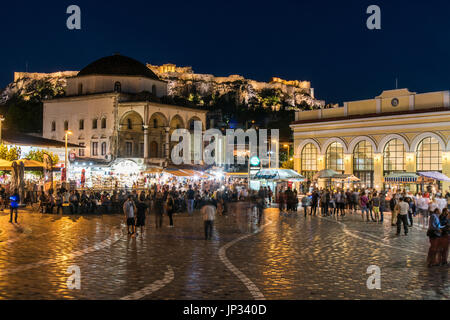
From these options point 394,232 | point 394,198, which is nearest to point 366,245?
point 394,232

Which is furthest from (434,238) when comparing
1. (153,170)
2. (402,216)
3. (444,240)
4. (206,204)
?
(153,170)

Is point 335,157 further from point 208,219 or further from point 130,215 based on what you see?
point 130,215

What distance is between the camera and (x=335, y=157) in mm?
44469

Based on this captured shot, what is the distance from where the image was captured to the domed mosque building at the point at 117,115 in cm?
5231

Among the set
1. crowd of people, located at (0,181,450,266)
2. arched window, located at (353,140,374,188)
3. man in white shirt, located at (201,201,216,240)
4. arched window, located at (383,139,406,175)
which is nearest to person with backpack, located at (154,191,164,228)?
crowd of people, located at (0,181,450,266)

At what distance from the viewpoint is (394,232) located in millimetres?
18297

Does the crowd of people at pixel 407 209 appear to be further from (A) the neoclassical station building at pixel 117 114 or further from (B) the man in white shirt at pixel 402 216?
(A) the neoclassical station building at pixel 117 114

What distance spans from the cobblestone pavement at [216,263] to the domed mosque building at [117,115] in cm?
3370

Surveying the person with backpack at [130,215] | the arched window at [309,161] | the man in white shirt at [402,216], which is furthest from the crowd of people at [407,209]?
the arched window at [309,161]

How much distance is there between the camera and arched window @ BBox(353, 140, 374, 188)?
42.4 metres

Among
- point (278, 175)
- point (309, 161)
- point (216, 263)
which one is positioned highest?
point (309, 161)

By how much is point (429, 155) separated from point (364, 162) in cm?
548
